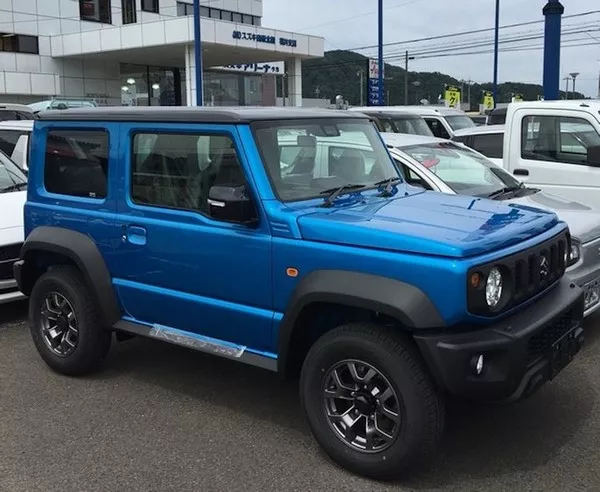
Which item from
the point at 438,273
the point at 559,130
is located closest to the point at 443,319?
the point at 438,273

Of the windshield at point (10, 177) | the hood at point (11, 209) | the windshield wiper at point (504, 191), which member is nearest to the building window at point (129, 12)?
the windshield at point (10, 177)

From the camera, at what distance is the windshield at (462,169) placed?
6.51 metres

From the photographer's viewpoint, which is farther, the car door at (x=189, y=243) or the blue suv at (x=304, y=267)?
the car door at (x=189, y=243)

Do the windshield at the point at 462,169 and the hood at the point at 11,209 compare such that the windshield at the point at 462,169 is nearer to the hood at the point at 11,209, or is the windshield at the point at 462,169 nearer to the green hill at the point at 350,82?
the hood at the point at 11,209

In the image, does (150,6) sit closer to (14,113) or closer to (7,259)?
(14,113)

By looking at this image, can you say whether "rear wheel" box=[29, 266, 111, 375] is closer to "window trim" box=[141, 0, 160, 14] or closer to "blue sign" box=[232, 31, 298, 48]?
"blue sign" box=[232, 31, 298, 48]

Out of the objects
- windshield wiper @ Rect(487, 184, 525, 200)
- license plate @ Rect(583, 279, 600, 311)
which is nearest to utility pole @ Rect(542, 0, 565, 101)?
windshield wiper @ Rect(487, 184, 525, 200)

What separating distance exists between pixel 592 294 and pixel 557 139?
310cm

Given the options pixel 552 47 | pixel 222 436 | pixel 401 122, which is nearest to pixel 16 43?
pixel 401 122

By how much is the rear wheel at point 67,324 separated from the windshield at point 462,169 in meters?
3.49

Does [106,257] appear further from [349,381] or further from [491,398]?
[491,398]

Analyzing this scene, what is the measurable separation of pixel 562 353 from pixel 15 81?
32.9m

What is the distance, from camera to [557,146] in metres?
7.78

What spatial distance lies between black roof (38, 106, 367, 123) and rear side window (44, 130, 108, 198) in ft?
0.39
